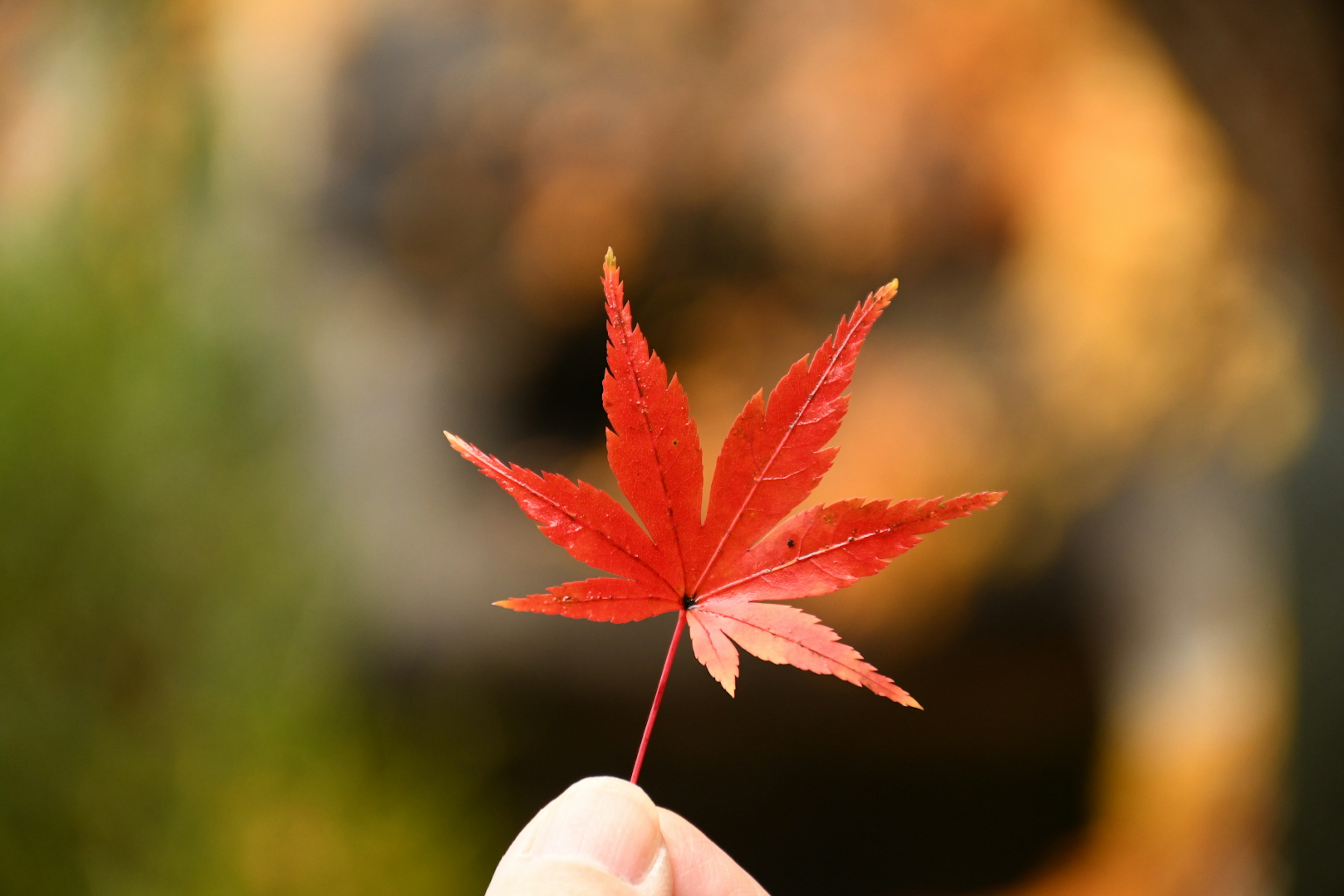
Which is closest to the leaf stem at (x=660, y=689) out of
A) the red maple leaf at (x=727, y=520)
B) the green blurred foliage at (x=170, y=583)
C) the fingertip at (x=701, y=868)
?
the red maple leaf at (x=727, y=520)

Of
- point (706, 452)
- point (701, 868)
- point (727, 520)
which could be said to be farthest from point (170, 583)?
point (727, 520)

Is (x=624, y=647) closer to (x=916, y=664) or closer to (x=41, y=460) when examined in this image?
(x=916, y=664)

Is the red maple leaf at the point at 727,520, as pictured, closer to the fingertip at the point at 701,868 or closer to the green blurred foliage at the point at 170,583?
the fingertip at the point at 701,868

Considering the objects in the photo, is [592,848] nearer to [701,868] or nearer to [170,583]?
[701,868]

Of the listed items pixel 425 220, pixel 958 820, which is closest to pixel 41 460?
pixel 425 220

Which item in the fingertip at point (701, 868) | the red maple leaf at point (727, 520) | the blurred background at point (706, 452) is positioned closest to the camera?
the red maple leaf at point (727, 520)
